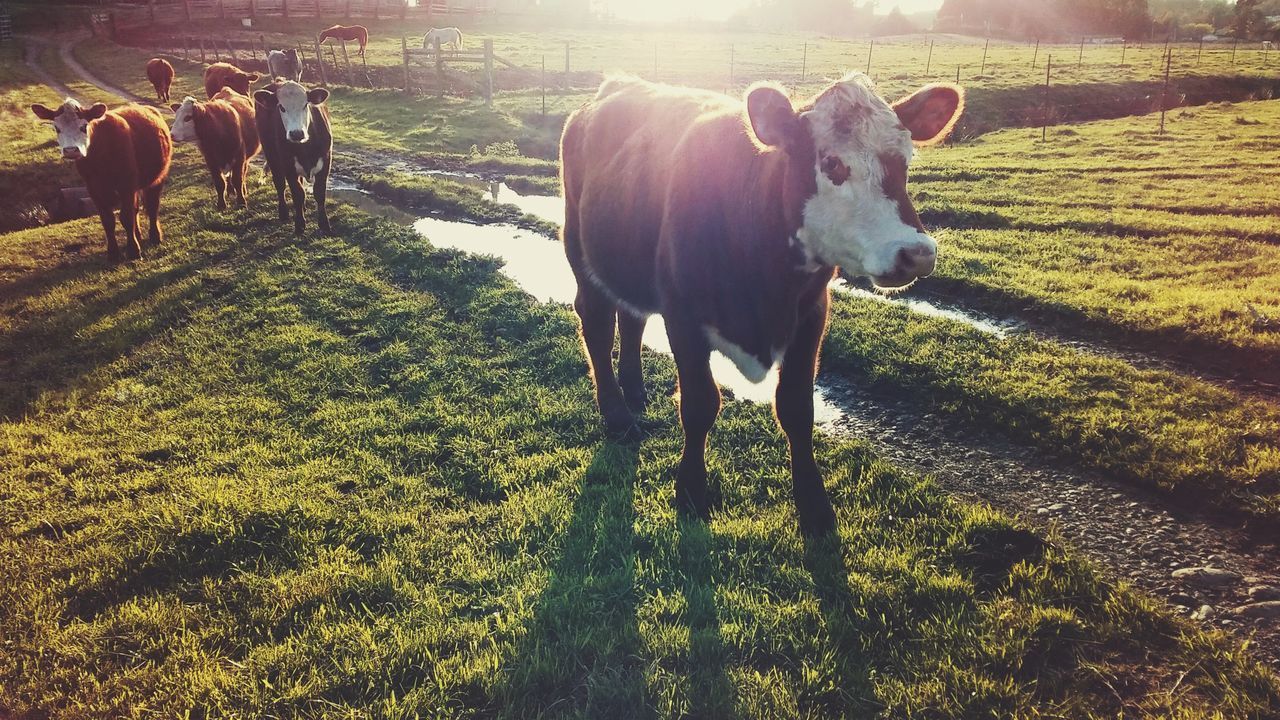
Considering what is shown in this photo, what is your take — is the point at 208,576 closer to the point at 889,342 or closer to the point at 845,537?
the point at 845,537

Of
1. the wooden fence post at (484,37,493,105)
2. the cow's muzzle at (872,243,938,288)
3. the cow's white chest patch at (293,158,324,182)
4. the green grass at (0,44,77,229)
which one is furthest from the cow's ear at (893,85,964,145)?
the wooden fence post at (484,37,493,105)

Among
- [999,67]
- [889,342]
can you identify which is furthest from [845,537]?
[999,67]

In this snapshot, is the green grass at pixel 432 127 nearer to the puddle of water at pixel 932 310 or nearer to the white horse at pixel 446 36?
the puddle of water at pixel 932 310

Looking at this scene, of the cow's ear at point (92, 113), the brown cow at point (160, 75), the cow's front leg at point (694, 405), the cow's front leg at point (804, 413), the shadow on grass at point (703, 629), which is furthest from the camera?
the brown cow at point (160, 75)

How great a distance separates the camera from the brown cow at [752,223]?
10.3ft

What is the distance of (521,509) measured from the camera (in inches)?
163

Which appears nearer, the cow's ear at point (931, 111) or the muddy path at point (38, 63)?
the cow's ear at point (931, 111)

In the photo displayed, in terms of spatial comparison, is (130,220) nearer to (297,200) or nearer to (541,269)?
(297,200)

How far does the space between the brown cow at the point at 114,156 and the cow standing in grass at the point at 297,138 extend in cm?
158

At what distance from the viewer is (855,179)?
313cm

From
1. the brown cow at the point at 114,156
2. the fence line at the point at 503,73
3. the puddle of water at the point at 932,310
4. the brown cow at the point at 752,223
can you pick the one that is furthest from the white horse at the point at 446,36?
the brown cow at the point at 752,223

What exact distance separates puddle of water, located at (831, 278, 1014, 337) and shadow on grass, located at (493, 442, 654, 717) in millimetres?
4926

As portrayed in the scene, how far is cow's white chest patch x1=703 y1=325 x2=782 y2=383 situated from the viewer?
375cm

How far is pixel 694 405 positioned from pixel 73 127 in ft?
34.6
